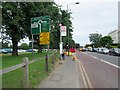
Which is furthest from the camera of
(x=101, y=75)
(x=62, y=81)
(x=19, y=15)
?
(x=19, y=15)

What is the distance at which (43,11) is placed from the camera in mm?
37031

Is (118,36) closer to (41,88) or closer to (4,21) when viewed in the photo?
(4,21)

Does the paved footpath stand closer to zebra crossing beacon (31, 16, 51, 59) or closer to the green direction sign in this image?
zebra crossing beacon (31, 16, 51, 59)

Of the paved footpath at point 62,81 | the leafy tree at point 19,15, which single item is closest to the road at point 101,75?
the paved footpath at point 62,81

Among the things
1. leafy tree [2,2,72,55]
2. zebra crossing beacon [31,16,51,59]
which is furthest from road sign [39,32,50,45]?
leafy tree [2,2,72,55]

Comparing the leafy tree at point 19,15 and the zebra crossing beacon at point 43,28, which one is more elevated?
the leafy tree at point 19,15

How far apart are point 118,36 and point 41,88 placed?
6351 inches

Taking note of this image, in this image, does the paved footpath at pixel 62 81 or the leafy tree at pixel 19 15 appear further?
the leafy tree at pixel 19 15

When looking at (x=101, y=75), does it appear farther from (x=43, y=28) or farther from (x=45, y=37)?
(x=43, y=28)

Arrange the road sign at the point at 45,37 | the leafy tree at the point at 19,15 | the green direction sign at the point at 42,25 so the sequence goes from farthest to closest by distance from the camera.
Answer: the leafy tree at the point at 19,15 → the green direction sign at the point at 42,25 → the road sign at the point at 45,37

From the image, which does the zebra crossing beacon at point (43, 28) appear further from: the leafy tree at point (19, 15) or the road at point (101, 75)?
the leafy tree at point (19, 15)

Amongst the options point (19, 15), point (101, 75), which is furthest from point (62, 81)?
point (19, 15)

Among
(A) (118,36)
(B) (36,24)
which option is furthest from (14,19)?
(A) (118,36)

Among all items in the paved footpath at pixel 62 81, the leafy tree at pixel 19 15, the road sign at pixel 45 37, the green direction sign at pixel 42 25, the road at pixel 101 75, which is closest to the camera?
the paved footpath at pixel 62 81
